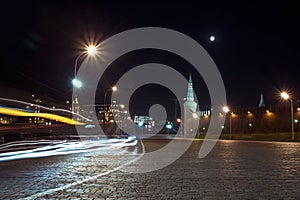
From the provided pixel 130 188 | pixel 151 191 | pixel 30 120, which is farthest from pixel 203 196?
pixel 30 120

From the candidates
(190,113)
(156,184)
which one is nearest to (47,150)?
(156,184)

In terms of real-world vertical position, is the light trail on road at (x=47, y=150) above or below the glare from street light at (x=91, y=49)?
below

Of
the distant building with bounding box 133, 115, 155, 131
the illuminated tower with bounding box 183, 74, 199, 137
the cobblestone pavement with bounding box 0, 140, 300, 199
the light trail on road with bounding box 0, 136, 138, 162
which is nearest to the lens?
the cobblestone pavement with bounding box 0, 140, 300, 199

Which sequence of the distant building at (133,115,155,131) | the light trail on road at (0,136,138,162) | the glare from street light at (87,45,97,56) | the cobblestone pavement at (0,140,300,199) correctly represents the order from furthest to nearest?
the distant building at (133,115,155,131) → the glare from street light at (87,45,97,56) → the light trail on road at (0,136,138,162) → the cobblestone pavement at (0,140,300,199)

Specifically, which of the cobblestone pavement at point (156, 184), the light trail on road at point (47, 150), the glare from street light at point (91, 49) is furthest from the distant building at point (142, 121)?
the cobblestone pavement at point (156, 184)

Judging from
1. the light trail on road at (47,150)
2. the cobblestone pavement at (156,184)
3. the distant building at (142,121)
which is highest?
the distant building at (142,121)

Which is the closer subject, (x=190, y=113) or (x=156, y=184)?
(x=156, y=184)

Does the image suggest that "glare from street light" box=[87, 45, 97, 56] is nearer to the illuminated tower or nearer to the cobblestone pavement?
the cobblestone pavement

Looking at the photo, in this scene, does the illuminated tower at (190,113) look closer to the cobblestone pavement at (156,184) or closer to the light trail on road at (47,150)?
the light trail on road at (47,150)

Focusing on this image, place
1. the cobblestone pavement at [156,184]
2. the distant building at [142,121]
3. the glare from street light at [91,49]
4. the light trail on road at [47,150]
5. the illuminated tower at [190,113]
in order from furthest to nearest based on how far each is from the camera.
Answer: the illuminated tower at [190,113]
the distant building at [142,121]
the glare from street light at [91,49]
the light trail on road at [47,150]
the cobblestone pavement at [156,184]

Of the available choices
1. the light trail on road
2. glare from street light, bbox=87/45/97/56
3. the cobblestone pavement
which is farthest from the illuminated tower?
the cobblestone pavement

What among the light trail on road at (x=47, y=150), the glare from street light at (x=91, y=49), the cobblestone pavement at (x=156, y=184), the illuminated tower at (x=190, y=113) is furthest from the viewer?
the illuminated tower at (x=190, y=113)

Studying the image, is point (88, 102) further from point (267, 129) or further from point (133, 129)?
point (267, 129)

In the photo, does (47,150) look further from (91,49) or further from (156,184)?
(156,184)
